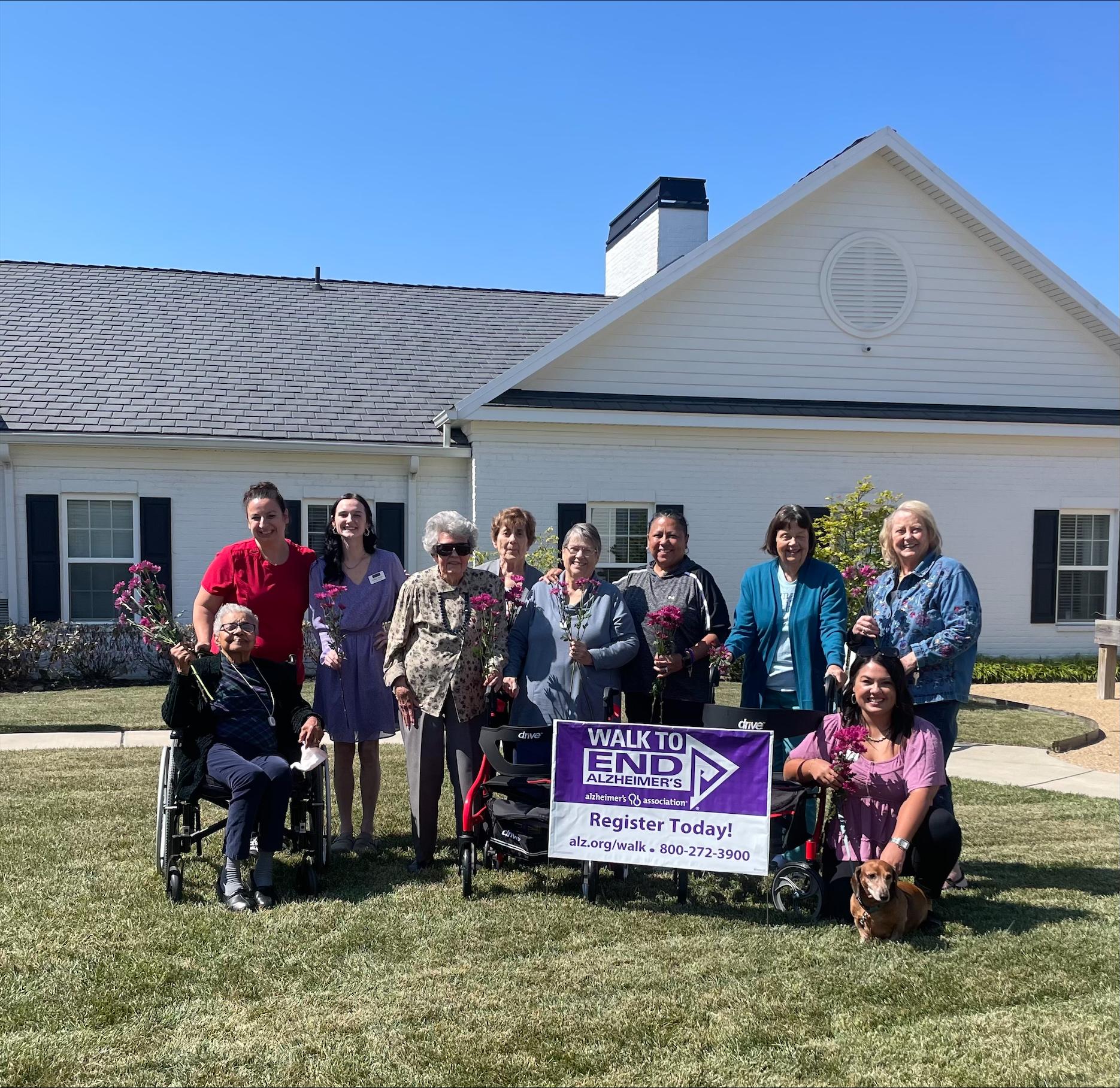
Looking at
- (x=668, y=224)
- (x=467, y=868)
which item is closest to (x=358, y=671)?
(x=467, y=868)

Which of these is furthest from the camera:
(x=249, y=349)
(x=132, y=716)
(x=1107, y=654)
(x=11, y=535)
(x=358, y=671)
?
(x=249, y=349)

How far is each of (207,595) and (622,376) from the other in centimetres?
845

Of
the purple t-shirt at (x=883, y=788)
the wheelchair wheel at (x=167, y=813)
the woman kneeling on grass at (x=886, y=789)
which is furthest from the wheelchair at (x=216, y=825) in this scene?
the purple t-shirt at (x=883, y=788)

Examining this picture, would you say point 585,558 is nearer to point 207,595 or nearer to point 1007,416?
point 207,595

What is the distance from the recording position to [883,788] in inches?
177

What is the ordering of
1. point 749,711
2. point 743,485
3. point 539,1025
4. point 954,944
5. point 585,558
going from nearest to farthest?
point 539,1025
point 954,944
point 749,711
point 585,558
point 743,485

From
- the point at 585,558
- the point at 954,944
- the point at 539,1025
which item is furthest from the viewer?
the point at 585,558

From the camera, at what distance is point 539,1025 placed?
3494mm

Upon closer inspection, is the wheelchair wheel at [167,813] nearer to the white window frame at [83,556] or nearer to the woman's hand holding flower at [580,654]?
the woman's hand holding flower at [580,654]

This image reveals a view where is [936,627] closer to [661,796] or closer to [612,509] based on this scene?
[661,796]

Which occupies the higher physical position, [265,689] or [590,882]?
[265,689]

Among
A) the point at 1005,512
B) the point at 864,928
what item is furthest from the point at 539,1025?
the point at 1005,512

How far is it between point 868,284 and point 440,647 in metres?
10.2

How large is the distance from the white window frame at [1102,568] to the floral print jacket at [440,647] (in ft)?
35.9
